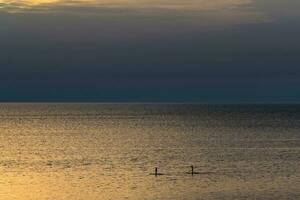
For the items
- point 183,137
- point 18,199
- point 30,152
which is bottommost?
point 18,199

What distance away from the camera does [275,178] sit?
227ft

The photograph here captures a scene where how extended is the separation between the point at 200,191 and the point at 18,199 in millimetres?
16191

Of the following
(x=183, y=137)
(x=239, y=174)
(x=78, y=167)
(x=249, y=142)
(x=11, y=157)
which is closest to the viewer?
(x=239, y=174)

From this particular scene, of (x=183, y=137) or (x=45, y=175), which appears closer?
(x=45, y=175)

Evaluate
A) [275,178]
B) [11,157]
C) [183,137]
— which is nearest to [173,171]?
[275,178]

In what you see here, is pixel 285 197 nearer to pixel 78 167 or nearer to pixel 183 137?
pixel 78 167

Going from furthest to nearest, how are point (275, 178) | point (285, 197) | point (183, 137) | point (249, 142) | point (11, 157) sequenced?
point (183, 137) < point (249, 142) < point (11, 157) < point (275, 178) < point (285, 197)

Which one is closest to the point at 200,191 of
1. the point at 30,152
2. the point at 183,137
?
the point at 30,152

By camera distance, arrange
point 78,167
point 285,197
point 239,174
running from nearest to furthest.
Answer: point 285,197 → point 239,174 → point 78,167

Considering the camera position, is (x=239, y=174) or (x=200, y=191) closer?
(x=200, y=191)

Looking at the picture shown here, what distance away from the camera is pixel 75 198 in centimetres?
5753

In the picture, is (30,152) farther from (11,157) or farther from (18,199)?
(18,199)

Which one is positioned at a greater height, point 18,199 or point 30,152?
point 30,152

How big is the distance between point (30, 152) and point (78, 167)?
26556mm
